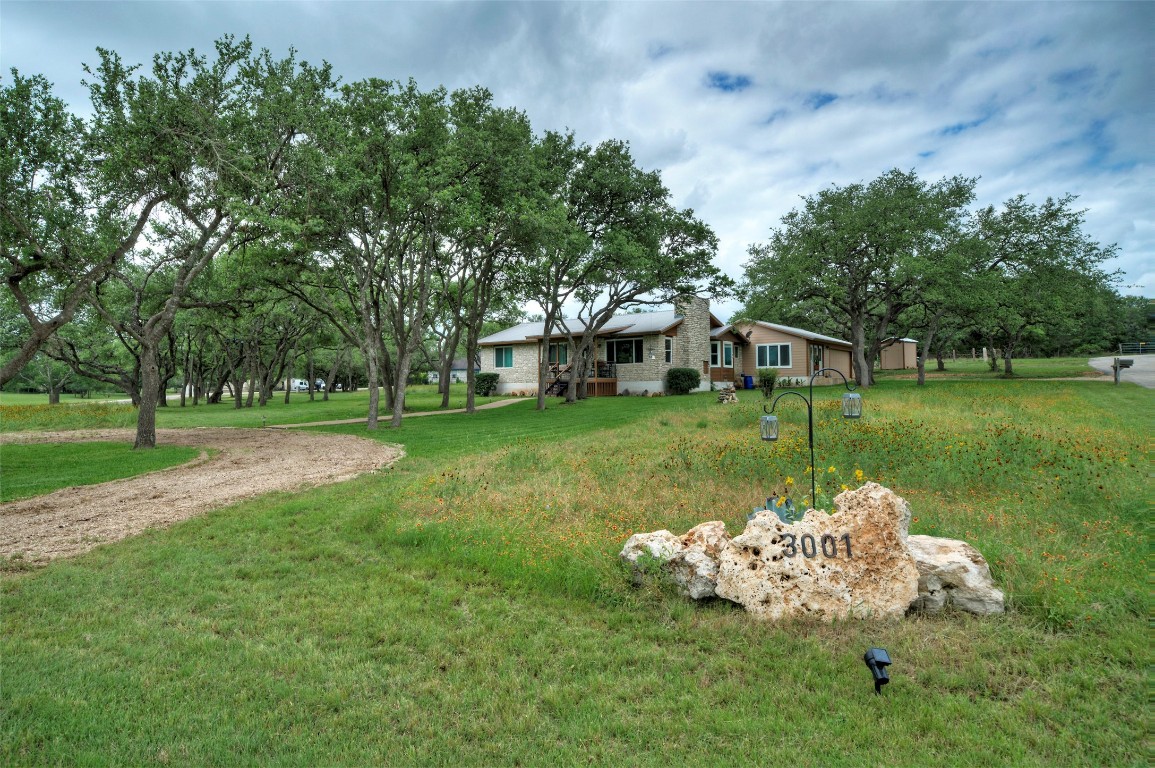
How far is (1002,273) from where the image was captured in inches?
1086

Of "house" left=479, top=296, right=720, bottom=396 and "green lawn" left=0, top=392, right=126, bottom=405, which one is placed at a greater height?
"house" left=479, top=296, right=720, bottom=396

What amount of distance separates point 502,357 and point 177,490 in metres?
27.9

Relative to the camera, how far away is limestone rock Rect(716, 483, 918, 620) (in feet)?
13.9

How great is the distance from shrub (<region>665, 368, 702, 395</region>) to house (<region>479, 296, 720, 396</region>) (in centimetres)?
42

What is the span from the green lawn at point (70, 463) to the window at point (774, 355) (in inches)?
1218

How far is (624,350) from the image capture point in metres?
32.8

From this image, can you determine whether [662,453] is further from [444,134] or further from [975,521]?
[444,134]

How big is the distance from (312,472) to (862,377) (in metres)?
27.3

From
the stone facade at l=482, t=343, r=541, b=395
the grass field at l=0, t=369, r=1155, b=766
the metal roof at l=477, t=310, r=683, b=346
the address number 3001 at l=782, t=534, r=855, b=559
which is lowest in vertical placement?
the grass field at l=0, t=369, r=1155, b=766

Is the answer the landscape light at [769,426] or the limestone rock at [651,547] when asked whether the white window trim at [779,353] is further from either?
the limestone rock at [651,547]

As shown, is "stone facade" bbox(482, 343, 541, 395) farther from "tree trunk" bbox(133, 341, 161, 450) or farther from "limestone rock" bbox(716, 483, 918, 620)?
"limestone rock" bbox(716, 483, 918, 620)

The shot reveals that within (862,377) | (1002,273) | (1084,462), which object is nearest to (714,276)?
(862,377)

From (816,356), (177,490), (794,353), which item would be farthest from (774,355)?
(177,490)

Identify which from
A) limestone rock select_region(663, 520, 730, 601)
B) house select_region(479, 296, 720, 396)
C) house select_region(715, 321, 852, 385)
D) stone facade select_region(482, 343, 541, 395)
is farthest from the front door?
limestone rock select_region(663, 520, 730, 601)
